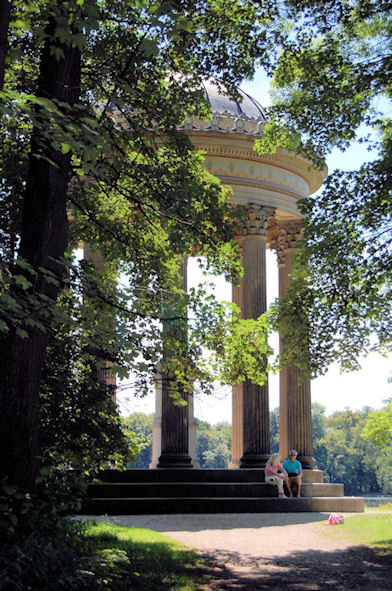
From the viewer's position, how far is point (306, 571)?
1708cm

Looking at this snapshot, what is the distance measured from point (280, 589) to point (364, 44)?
16.6m

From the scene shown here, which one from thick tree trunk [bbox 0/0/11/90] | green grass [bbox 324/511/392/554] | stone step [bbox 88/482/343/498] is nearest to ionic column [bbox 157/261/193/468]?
stone step [bbox 88/482/343/498]

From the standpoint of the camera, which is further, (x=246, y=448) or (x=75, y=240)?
(x=246, y=448)

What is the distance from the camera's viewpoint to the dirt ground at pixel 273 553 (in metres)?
15.7

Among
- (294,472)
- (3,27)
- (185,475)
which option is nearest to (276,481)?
(294,472)

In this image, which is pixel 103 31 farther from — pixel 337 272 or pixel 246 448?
pixel 246 448

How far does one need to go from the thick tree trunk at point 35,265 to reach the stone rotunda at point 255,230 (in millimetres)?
23388

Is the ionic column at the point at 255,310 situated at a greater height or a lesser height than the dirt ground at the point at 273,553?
greater

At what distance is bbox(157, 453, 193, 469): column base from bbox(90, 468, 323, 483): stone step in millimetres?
738

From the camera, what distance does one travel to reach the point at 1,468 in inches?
527

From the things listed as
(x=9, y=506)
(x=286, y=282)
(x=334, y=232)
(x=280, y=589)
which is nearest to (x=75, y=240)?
(x=334, y=232)

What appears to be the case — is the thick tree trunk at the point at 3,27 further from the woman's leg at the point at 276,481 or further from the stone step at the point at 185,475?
the woman's leg at the point at 276,481

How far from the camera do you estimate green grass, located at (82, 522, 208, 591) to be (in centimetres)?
1366

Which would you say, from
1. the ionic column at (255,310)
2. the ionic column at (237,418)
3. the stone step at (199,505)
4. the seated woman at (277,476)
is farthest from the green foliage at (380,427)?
the stone step at (199,505)
